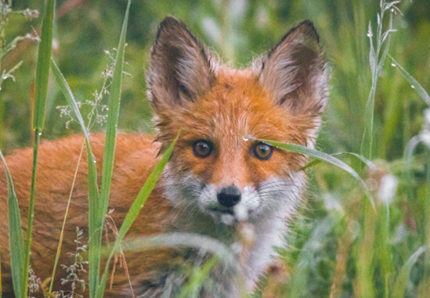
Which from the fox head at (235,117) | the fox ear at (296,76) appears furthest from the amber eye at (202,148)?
the fox ear at (296,76)

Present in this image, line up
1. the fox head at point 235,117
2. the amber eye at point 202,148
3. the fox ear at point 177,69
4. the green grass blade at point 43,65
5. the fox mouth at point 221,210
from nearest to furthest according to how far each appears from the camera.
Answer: the green grass blade at point 43,65 → the fox mouth at point 221,210 → the fox head at point 235,117 → the amber eye at point 202,148 → the fox ear at point 177,69

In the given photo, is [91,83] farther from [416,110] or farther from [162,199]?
[416,110]

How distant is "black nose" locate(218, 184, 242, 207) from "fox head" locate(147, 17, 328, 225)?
2cm

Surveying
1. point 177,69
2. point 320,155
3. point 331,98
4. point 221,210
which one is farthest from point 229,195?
point 331,98

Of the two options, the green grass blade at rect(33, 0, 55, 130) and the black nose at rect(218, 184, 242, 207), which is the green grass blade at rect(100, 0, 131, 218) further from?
the black nose at rect(218, 184, 242, 207)

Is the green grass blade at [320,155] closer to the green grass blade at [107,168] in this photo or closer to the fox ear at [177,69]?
the green grass blade at [107,168]

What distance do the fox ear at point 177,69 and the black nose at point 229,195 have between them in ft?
2.86

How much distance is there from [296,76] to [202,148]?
0.92 meters

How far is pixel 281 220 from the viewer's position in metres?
4.07

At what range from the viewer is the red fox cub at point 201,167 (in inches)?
140

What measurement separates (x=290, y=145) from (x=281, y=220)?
1.31 metres

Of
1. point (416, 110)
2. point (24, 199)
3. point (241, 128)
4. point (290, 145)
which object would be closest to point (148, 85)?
point (241, 128)

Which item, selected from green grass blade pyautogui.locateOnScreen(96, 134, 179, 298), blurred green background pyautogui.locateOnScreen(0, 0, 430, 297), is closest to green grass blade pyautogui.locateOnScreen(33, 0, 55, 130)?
green grass blade pyautogui.locateOnScreen(96, 134, 179, 298)

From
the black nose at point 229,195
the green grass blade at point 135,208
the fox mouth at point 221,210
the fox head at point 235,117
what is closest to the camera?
the green grass blade at point 135,208
